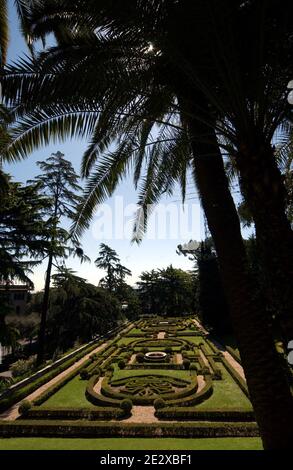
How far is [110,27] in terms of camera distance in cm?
454

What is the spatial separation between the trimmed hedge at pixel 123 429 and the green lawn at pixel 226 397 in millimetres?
1587

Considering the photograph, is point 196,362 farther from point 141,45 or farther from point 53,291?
point 141,45

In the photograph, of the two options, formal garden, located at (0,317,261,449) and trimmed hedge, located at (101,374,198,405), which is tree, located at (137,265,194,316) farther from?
trimmed hedge, located at (101,374,198,405)

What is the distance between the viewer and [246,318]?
4273mm

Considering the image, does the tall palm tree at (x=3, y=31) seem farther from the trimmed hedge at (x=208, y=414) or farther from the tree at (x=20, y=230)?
the trimmed hedge at (x=208, y=414)

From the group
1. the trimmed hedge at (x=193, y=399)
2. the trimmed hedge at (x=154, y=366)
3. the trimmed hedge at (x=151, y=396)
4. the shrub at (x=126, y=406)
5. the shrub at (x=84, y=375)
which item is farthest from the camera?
the trimmed hedge at (x=154, y=366)

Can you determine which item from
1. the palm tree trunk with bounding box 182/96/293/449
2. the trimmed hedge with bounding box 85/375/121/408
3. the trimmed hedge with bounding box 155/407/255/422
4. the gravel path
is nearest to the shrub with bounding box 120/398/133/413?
the trimmed hedge with bounding box 85/375/121/408

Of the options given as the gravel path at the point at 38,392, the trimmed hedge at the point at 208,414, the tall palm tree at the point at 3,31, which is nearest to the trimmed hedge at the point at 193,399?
the trimmed hedge at the point at 208,414

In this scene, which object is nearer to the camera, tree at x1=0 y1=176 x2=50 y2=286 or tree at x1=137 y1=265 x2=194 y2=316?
tree at x1=0 y1=176 x2=50 y2=286

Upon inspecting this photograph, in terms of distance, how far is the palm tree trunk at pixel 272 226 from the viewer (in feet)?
13.5

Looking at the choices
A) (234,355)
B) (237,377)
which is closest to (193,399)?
(237,377)

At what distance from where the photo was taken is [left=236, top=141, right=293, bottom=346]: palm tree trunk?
4129 mm

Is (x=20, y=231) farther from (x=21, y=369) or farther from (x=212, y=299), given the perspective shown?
(x=212, y=299)

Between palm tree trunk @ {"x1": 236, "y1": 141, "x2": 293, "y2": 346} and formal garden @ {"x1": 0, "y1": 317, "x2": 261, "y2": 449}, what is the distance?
7.54 metres
